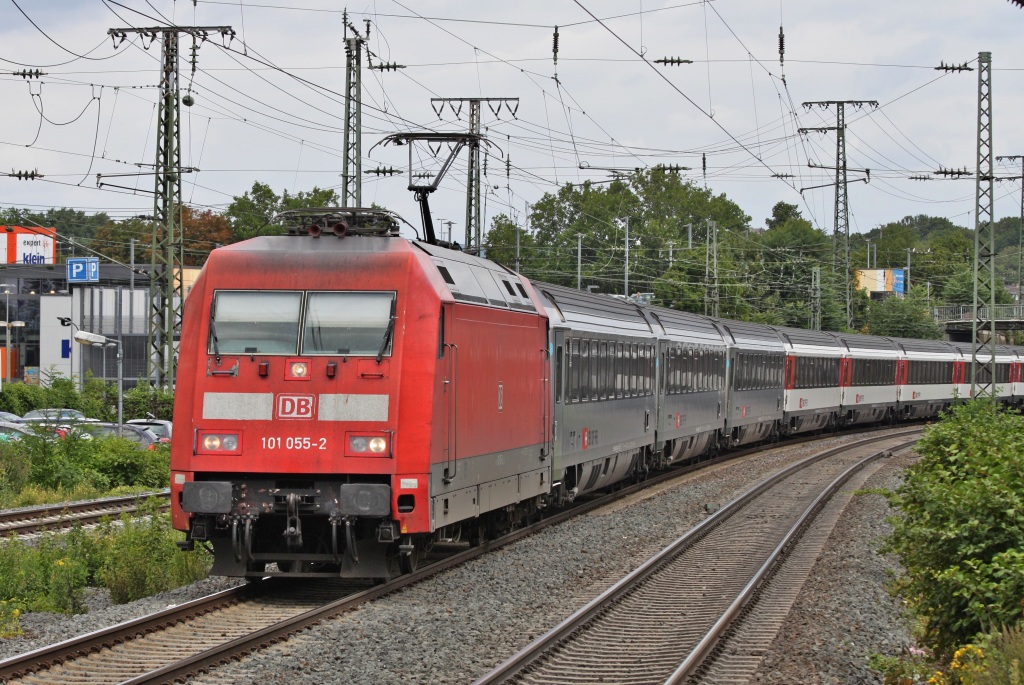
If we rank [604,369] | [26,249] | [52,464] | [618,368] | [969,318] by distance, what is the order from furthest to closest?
[26,249] → [969,318] → [52,464] → [618,368] → [604,369]

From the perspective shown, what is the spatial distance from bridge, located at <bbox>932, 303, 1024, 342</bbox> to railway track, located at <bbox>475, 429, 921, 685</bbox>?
48.3 metres

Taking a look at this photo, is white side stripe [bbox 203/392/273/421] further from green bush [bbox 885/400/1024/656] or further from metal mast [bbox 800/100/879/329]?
metal mast [bbox 800/100/879/329]

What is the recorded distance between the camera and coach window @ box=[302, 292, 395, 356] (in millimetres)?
12469

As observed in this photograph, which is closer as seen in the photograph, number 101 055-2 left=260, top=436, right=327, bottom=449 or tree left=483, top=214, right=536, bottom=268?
number 101 055-2 left=260, top=436, right=327, bottom=449

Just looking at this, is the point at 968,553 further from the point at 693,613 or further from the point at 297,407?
the point at 297,407

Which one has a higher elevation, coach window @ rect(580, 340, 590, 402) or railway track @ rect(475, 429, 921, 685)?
coach window @ rect(580, 340, 590, 402)

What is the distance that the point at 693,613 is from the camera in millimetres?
12805

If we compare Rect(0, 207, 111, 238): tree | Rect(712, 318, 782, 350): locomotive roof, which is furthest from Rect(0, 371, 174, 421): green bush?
Rect(0, 207, 111, 238): tree

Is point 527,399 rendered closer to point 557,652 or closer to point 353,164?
point 557,652

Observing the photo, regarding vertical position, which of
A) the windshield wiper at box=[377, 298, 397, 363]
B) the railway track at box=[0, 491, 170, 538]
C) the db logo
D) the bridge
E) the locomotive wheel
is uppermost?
the bridge

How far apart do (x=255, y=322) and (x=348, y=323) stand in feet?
2.94

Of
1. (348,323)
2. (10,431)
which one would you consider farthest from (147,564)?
(10,431)

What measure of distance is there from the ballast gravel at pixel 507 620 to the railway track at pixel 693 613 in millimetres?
267

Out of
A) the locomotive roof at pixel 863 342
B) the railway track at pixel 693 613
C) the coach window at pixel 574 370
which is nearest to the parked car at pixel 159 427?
the coach window at pixel 574 370
